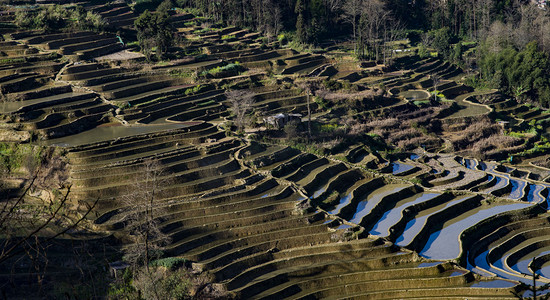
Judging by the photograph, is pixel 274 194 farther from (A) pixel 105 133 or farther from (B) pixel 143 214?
(A) pixel 105 133

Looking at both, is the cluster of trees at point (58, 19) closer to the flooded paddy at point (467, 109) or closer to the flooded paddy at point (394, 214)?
the flooded paddy at point (467, 109)

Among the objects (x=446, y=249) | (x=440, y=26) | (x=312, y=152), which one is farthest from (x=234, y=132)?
(x=440, y=26)

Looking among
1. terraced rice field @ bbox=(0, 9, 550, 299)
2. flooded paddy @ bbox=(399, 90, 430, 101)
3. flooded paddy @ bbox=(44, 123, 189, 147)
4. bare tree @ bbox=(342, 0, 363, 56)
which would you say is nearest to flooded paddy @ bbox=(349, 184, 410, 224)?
terraced rice field @ bbox=(0, 9, 550, 299)

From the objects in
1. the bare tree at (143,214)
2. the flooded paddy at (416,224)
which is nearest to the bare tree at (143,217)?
the bare tree at (143,214)

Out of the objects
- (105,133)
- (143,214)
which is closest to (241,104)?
(105,133)

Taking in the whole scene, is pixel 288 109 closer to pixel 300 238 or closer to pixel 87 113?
pixel 87 113

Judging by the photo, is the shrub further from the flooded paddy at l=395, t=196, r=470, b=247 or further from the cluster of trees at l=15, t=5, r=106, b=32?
the cluster of trees at l=15, t=5, r=106, b=32
